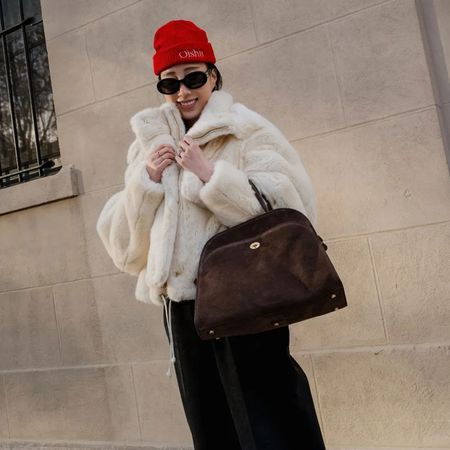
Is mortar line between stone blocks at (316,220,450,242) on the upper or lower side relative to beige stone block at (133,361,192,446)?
upper

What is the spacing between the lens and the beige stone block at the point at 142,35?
3.72m

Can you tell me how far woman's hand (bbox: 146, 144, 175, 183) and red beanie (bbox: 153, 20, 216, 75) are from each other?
0.30 metres

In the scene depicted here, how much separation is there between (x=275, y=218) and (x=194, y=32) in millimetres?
760

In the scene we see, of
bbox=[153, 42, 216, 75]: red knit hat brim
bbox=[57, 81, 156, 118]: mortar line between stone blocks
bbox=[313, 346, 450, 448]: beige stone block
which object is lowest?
bbox=[313, 346, 450, 448]: beige stone block

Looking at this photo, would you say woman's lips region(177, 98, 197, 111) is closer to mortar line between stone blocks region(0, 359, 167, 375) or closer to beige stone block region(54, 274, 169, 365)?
beige stone block region(54, 274, 169, 365)

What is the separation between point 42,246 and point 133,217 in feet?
7.77

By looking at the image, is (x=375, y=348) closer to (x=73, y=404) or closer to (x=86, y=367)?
(x=86, y=367)

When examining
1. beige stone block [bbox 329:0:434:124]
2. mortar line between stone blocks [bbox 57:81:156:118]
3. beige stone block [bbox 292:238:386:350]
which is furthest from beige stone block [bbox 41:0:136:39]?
beige stone block [bbox 292:238:386:350]

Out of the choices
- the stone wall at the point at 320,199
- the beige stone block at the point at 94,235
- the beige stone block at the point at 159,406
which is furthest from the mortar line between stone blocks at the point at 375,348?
the beige stone block at the point at 94,235

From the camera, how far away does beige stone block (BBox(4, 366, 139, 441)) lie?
14.0ft

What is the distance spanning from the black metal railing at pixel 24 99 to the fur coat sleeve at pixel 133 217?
7.57ft

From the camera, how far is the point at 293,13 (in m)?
3.52

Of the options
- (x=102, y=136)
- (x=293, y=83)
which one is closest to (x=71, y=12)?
(x=102, y=136)

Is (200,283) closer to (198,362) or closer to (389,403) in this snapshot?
(198,362)
